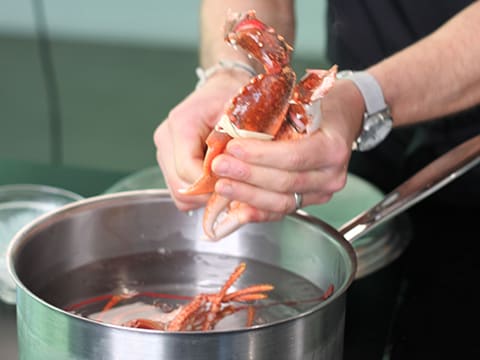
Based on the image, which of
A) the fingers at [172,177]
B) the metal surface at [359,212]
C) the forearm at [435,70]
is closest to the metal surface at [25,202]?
the metal surface at [359,212]

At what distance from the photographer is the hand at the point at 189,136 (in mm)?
925

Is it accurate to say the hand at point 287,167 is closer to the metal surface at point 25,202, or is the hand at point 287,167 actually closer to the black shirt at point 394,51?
the metal surface at point 25,202

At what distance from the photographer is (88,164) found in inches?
137

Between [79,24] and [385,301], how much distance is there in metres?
3.50

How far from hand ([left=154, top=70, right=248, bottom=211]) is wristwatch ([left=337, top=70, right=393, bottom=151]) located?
0.51 ft

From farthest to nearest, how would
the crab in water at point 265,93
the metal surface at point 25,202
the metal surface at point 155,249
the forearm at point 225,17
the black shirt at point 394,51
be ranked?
the black shirt at point 394,51, the forearm at point 225,17, the metal surface at point 25,202, the crab in water at point 265,93, the metal surface at point 155,249

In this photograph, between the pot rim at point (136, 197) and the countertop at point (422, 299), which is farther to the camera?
the countertop at point (422, 299)

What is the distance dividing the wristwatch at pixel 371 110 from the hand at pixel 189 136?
0.51ft

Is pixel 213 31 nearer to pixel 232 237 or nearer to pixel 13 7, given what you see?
pixel 232 237

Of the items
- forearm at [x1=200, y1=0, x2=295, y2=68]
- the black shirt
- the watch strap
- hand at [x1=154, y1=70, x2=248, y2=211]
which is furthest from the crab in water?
the black shirt

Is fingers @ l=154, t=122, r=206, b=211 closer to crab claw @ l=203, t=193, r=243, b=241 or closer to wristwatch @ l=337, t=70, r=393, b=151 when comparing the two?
crab claw @ l=203, t=193, r=243, b=241

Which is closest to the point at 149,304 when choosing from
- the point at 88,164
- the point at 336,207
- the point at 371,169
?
the point at 336,207

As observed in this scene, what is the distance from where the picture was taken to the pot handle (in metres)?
0.88

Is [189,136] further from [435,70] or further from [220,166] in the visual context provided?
[435,70]
